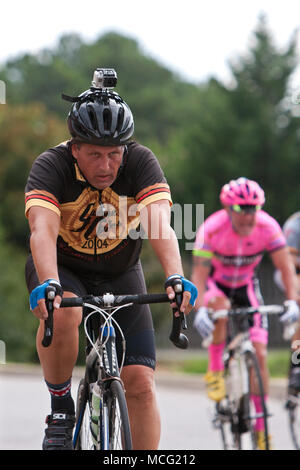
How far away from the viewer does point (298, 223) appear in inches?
337

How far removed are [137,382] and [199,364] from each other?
12895mm

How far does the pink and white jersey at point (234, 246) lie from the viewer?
7.91m

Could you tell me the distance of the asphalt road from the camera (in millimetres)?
8836

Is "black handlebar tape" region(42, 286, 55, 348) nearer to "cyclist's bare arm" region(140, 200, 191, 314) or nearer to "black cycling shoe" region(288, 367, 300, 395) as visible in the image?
"cyclist's bare arm" region(140, 200, 191, 314)

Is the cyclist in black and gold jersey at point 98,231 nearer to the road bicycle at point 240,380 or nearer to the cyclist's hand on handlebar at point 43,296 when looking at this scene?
the cyclist's hand on handlebar at point 43,296

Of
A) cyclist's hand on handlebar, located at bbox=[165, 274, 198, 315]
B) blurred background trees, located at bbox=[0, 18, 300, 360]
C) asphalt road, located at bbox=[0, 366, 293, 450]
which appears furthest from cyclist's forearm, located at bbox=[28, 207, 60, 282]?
blurred background trees, located at bbox=[0, 18, 300, 360]

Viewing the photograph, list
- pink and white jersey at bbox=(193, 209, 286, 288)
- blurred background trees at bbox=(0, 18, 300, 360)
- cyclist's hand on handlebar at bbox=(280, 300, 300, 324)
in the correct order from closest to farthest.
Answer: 1. cyclist's hand on handlebar at bbox=(280, 300, 300, 324)
2. pink and white jersey at bbox=(193, 209, 286, 288)
3. blurred background trees at bbox=(0, 18, 300, 360)

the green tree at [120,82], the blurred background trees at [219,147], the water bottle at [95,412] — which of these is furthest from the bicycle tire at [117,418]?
the green tree at [120,82]

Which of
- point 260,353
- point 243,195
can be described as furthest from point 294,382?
point 243,195

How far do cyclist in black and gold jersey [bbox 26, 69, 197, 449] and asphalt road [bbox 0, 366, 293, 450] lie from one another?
3.64 meters

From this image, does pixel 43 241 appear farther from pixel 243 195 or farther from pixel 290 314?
pixel 243 195

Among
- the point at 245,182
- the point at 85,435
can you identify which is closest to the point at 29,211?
the point at 85,435
